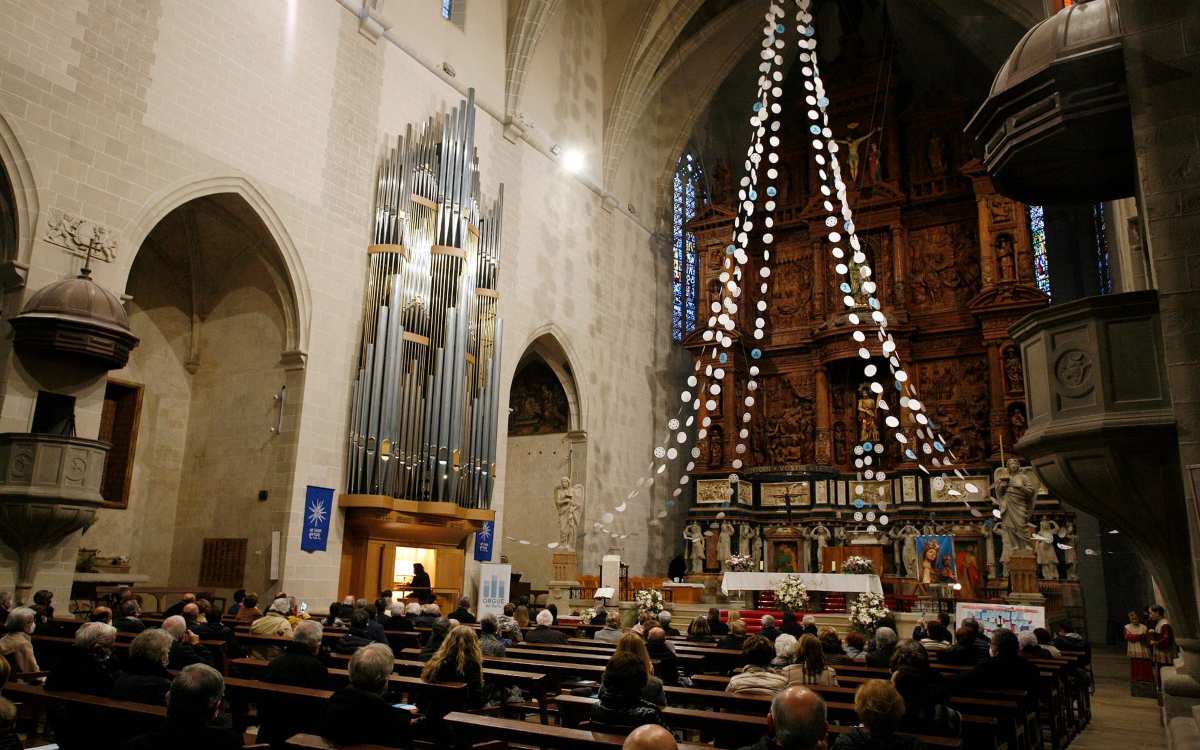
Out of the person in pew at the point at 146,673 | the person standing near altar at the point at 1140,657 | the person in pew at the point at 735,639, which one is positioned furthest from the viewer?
the person standing near altar at the point at 1140,657

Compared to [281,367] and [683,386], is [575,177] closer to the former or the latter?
→ [683,386]

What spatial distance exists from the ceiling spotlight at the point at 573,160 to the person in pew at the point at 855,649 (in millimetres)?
13876

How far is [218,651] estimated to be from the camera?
6.80 m

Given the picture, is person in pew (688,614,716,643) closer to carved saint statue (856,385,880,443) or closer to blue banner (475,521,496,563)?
blue banner (475,521,496,563)

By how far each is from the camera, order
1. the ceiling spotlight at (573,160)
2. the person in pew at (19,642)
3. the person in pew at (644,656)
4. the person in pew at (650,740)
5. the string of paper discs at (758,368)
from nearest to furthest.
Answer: the person in pew at (650,740) < the person in pew at (644,656) < the person in pew at (19,642) < the string of paper discs at (758,368) < the ceiling spotlight at (573,160)

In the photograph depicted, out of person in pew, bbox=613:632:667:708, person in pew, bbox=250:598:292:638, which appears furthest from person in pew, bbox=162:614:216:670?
person in pew, bbox=613:632:667:708

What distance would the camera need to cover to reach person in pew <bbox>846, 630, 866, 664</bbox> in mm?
7391

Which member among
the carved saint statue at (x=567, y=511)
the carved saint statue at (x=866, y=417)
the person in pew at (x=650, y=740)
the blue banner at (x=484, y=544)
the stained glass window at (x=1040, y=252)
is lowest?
the person in pew at (x=650, y=740)

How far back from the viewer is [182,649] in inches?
222

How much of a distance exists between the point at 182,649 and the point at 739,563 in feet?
41.8

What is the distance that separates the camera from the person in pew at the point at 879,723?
134 inches

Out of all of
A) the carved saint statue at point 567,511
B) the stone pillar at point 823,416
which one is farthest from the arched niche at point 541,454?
the stone pillar at point 823,416

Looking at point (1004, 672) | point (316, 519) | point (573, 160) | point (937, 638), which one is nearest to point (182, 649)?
point (1004, 672)

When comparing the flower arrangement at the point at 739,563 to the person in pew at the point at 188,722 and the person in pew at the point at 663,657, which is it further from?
the person in pew at the point at 188,722
